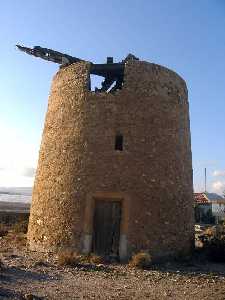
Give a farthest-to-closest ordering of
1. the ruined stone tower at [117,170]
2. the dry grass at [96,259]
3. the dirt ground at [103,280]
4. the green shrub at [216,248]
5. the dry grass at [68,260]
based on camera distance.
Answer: the green shrub at [216,248], the ruined stone tower at [117,170], the dry grass at [96,259], the dry grass at [68,260], the dirt ground at [103,280]

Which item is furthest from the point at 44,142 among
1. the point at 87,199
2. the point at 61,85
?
the point at 87,199

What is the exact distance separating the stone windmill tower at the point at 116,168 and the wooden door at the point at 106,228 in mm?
31

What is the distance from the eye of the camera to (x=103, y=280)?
927 cm

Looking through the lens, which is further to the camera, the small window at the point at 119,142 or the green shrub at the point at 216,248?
the green shrub at the point at 216,248

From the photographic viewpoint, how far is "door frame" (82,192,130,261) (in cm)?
1180

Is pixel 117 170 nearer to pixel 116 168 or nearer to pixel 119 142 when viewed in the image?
pixel 116 168

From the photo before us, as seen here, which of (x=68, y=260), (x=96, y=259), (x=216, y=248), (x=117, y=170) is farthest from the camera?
(x=216, y=248)

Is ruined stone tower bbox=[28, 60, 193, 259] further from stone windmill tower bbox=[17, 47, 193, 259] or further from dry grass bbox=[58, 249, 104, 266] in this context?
dry grass bbox=[58, 249, 104, 266]

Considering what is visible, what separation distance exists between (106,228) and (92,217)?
0.61 metres

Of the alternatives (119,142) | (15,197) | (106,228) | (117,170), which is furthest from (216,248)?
(15,197)

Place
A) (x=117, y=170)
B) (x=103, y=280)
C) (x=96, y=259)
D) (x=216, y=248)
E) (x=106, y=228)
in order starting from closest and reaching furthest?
(x=103, y=280), (x=96, y=259), (x=106, y=228), (x=117, y=170), (x=216, y=248)

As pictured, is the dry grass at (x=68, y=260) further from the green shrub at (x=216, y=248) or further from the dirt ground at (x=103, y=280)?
the green shrub at (x=216, y=248)

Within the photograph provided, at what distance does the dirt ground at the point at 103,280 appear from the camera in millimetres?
8070

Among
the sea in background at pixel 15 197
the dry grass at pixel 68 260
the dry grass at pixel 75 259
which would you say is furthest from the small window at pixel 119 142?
the sea in background at pixel 15 197
